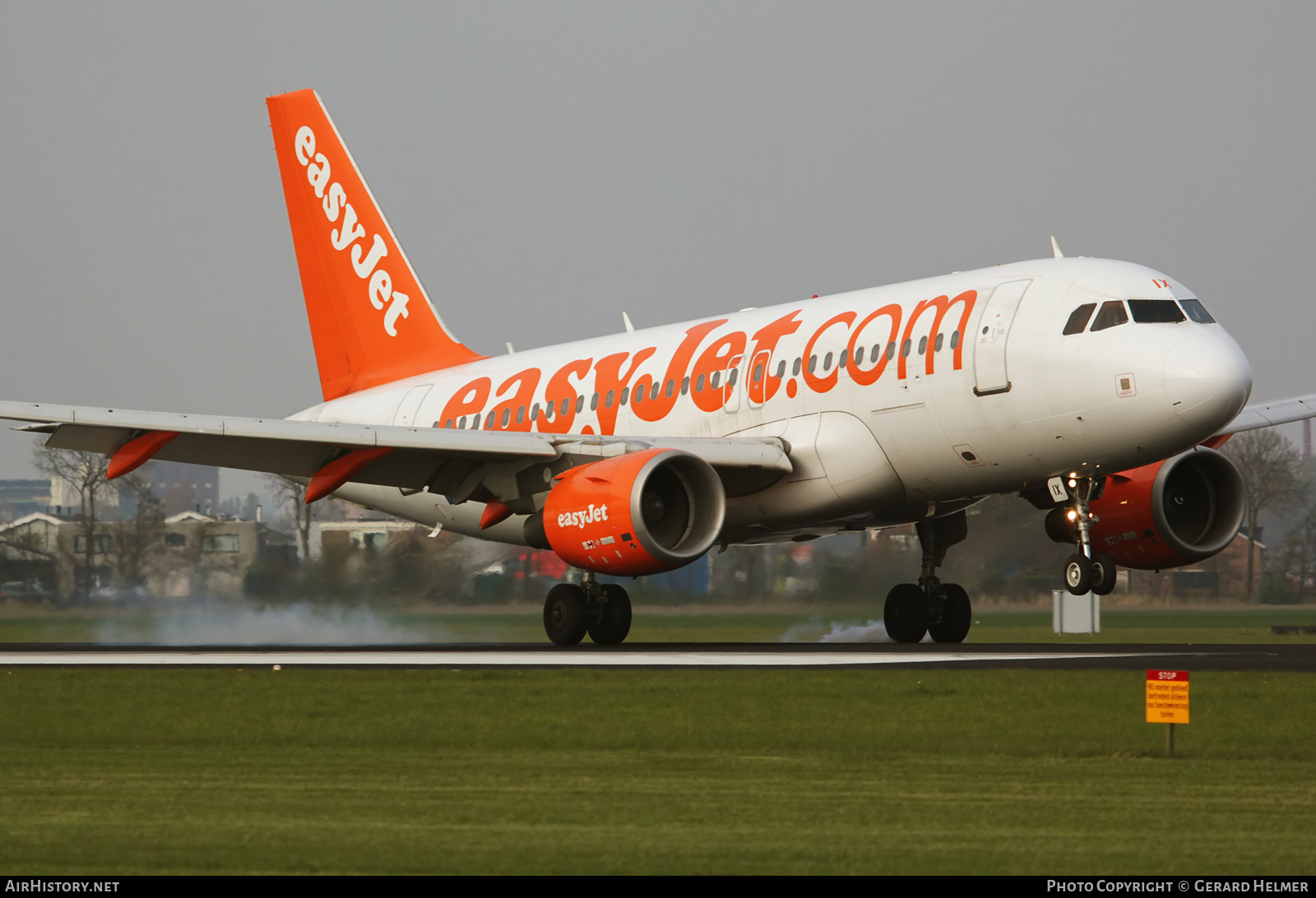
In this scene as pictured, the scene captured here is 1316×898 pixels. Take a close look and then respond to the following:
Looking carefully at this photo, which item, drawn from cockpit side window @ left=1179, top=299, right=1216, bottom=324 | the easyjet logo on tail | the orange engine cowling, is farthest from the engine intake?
the easyjet logo on tail

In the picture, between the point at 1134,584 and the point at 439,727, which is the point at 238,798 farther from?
the point at 1134,584

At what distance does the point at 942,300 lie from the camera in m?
24.9

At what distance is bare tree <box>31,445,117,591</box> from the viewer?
3575 cm

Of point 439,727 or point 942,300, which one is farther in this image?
point 942,300

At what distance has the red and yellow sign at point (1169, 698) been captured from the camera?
44.6 feet

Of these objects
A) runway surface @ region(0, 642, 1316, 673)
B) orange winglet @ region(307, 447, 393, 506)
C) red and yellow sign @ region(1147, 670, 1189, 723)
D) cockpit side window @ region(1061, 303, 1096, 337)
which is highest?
cockpit side window @ region(1061, 303, 1096, 337)

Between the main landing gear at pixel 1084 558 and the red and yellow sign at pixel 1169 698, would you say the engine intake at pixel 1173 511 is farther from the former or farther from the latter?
the red and yellow sign at pixel 1169 698

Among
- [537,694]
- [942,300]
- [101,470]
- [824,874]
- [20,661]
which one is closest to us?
[824,874]

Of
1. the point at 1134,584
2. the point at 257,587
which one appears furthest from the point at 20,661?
the point at 1134,584

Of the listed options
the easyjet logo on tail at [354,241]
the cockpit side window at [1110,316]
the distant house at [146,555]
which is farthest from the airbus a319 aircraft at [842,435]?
the distant house at [146,555]

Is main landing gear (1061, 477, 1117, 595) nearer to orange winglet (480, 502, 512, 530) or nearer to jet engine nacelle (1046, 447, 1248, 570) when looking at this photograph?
jet engine nacelle (1046, 447, 1248, 570)

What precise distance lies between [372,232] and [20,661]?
14296 millimetres

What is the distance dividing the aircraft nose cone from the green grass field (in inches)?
191

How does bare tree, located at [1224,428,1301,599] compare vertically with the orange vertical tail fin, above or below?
below
